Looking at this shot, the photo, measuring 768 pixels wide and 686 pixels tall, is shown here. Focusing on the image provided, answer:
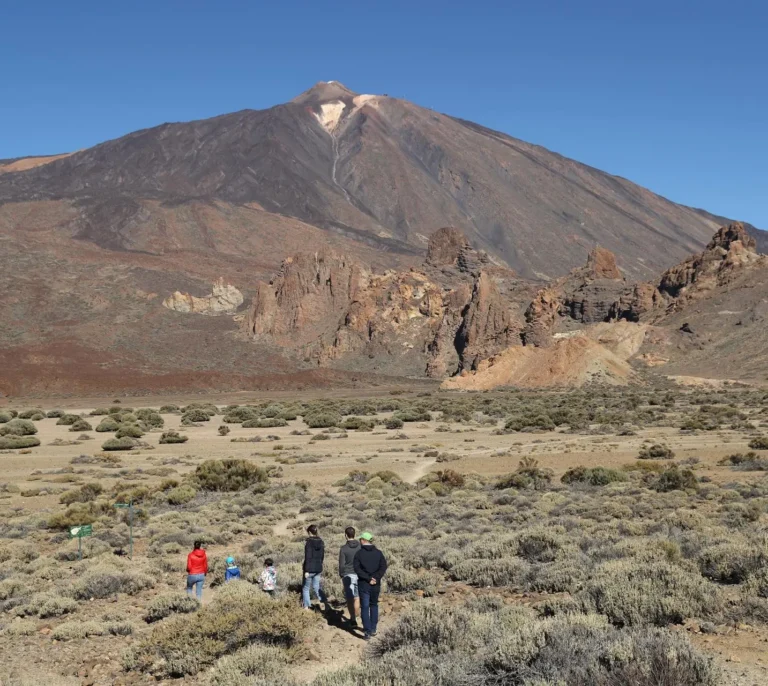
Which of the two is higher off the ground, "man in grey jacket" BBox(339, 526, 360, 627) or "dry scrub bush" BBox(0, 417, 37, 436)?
"man in grey jacket" BBox(339, 526, 360, 627)

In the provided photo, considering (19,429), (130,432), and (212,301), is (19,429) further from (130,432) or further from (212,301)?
(212,301)

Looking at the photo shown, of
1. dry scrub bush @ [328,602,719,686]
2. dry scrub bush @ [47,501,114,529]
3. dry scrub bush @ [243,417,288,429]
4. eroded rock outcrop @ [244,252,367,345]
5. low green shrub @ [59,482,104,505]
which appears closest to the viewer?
dry scrub bush @ [328,602,719,686]

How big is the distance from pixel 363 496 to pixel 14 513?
29.2 feet

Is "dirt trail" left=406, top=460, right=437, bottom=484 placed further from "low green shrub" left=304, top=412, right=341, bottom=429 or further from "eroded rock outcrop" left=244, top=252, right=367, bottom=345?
"eroded rock outcrop" left=244, top=252, right=367, bottom=345

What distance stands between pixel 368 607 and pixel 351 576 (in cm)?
49

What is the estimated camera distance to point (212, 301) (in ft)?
449

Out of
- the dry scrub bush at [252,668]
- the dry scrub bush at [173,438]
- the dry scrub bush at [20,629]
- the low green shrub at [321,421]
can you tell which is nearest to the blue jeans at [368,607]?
the dry scrub bush at [252,668]

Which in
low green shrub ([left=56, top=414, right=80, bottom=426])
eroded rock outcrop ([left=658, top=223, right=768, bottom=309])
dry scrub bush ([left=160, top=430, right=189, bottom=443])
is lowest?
low green shrub ([left=56, top=414, right=80, bottom=426])

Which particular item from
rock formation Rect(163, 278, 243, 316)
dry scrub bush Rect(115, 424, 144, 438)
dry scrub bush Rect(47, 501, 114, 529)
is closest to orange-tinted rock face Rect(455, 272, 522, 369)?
rock formation Rect(163, 278, 243, 316)

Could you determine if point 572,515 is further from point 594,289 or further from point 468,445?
point 594,289

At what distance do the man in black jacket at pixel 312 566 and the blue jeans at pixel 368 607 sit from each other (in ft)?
3.50

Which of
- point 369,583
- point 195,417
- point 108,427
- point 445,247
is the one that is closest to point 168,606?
point 369,583

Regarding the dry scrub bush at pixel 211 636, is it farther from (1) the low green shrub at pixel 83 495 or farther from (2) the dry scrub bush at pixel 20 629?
(1) the low green shrub at pixel 83 495

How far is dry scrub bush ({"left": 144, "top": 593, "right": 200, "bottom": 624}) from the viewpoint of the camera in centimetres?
1072
